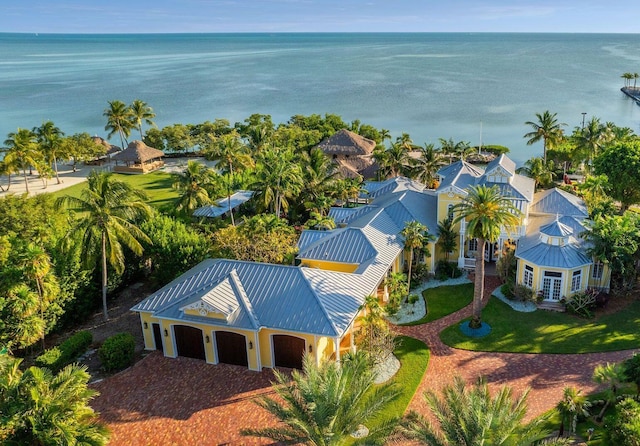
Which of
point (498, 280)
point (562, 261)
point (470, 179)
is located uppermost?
point (470, 179)

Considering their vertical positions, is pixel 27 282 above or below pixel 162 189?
above

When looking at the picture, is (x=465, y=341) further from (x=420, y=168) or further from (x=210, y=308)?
(x=420, y=168)

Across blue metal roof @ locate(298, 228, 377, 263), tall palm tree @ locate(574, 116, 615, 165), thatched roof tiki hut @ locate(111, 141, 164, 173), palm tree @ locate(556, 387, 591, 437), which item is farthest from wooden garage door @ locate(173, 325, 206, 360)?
tall palm tree @ locate(574, 116, 615, 165)

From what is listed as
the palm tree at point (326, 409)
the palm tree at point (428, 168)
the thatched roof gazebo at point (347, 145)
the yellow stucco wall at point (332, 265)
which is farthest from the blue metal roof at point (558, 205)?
the thatched roof gazebo at point (347, 145)

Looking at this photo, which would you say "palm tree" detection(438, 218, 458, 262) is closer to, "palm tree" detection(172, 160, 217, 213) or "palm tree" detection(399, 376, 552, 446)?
"palm tree" detection(172, 160, 217, 213)

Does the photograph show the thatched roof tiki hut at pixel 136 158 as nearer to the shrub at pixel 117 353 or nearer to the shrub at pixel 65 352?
the shrub at pixel 65 352

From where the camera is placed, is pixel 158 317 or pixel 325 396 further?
pixel 158 317

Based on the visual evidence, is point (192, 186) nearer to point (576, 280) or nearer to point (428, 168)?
point (428, 168)

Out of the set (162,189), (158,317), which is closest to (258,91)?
(162,189)
